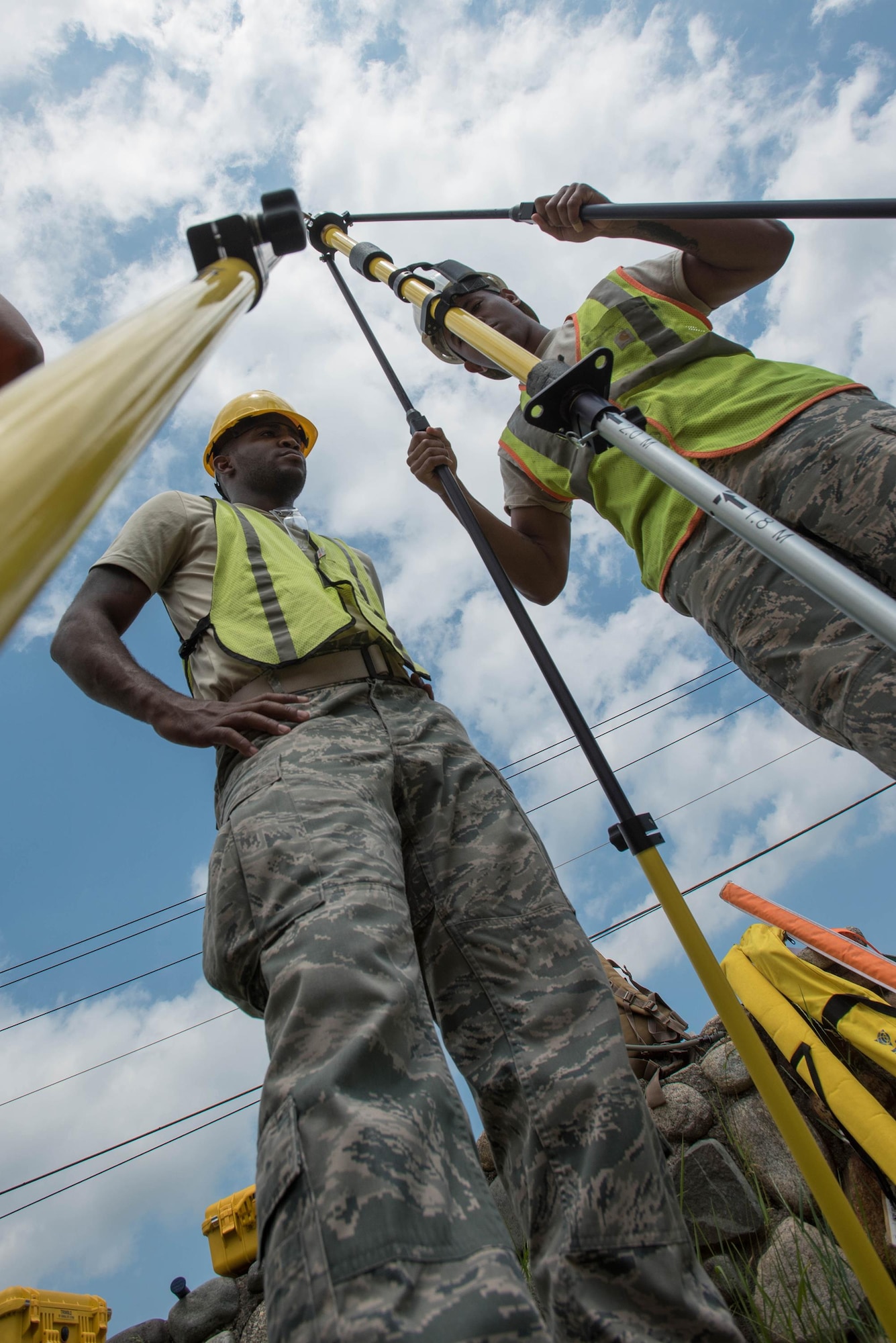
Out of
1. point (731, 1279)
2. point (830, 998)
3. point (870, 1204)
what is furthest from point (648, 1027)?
point (731, 1279)

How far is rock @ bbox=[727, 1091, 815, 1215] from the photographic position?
4.05 meters

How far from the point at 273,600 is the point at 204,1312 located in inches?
206

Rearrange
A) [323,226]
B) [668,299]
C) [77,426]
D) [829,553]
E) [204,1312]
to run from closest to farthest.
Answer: [77,426] < [829,553] < [668,299] < [323,226] < [204,1312]

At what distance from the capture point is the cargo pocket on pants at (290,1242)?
31.9 inches

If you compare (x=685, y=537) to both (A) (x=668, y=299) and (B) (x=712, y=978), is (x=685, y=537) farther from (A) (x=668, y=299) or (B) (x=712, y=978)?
(B) (x=712, y=978)

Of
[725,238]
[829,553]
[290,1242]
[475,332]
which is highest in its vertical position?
[725,238]

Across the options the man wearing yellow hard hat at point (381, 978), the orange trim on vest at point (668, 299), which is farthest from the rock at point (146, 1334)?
the orange trim on vest at point (668, 299)

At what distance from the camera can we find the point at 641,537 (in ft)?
6.66

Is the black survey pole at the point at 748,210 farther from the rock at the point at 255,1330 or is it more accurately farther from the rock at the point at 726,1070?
the rock at the point at 255,1330

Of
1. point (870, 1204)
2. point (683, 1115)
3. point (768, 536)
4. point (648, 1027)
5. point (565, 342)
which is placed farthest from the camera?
point (648, 1027)

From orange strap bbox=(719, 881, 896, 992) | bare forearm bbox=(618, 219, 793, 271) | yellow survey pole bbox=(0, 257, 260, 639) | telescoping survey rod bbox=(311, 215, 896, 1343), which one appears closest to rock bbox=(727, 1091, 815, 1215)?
orange strap bbox=(719, 881, 896, 992)

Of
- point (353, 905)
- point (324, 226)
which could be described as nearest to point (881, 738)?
point (353, 905)

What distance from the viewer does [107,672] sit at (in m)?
1.81

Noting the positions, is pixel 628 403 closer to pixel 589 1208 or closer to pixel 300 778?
pixel 300 778
